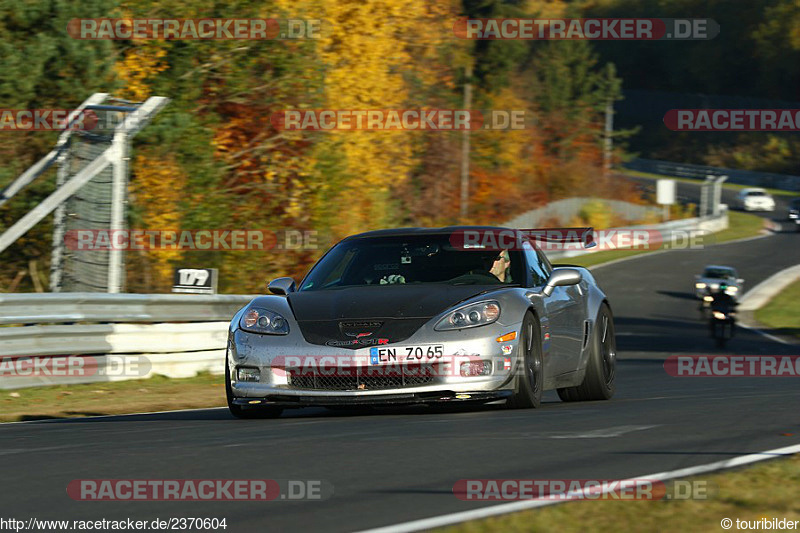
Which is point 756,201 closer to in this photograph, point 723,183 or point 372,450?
point 723,183

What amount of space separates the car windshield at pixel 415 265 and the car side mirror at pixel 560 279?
0.23 meters

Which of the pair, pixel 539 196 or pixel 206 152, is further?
pixel 539 196

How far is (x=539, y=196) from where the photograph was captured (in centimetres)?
6594

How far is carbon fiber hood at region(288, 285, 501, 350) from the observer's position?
8508 mm

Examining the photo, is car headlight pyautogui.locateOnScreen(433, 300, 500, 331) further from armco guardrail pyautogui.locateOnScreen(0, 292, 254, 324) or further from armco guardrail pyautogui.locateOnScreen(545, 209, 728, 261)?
armco guardrail pyautogui.locateOnScreen(545, 209, 728, 261)

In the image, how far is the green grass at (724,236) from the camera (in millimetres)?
42875

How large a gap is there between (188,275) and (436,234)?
652 centimetres

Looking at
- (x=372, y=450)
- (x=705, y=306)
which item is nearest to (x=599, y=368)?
(x=372, y=450)

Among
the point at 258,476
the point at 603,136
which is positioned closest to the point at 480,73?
the point at 603,136

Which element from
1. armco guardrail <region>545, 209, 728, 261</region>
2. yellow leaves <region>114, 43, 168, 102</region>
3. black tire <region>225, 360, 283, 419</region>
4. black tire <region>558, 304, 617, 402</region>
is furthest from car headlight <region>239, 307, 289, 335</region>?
armco guardrail <region>545, 209, 728, 261</region>

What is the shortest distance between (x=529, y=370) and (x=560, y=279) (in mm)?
972

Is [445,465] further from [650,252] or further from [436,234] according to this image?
[650,252]

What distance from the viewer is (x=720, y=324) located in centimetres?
2472

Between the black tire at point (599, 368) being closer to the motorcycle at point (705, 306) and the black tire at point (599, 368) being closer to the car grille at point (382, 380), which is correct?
the car grille at point (382, 380)
